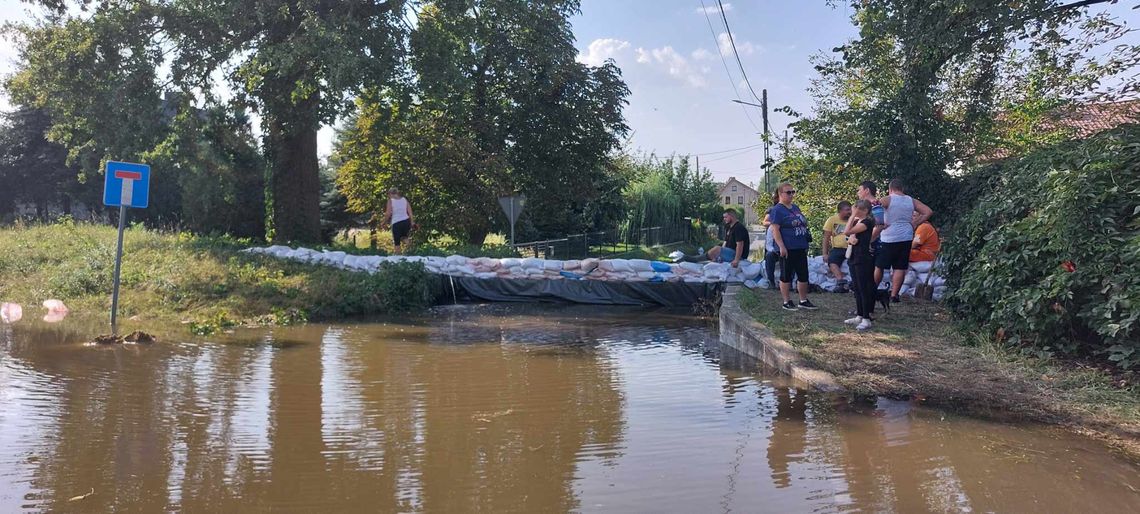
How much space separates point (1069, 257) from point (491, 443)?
448cm

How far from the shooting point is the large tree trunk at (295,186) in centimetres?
1808

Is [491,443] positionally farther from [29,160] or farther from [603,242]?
[29,160]

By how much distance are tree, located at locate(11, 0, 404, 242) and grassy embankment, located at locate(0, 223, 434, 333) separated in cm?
361

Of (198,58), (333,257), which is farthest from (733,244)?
(198,58)

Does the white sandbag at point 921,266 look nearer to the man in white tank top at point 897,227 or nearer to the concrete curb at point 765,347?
the man in white tank top at point 897,227

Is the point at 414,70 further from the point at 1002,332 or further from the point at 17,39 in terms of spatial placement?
the point at 1002,332

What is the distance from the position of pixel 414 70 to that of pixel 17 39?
8.65 m

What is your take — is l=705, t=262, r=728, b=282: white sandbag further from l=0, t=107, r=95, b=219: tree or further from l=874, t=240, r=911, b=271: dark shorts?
l=0, t=107, r=95, b=219: tree

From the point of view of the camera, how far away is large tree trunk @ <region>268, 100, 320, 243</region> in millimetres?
18078

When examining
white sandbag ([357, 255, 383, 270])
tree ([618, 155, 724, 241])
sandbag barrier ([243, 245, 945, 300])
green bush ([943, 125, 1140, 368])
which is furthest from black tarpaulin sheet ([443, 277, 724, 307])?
tree ([618, 155, 724, 241])

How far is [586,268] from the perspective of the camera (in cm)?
1352

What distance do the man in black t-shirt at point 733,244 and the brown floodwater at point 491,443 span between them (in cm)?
543

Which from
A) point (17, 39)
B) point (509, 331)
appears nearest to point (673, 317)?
point (509, 331)

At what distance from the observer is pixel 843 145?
1285 centimetres
